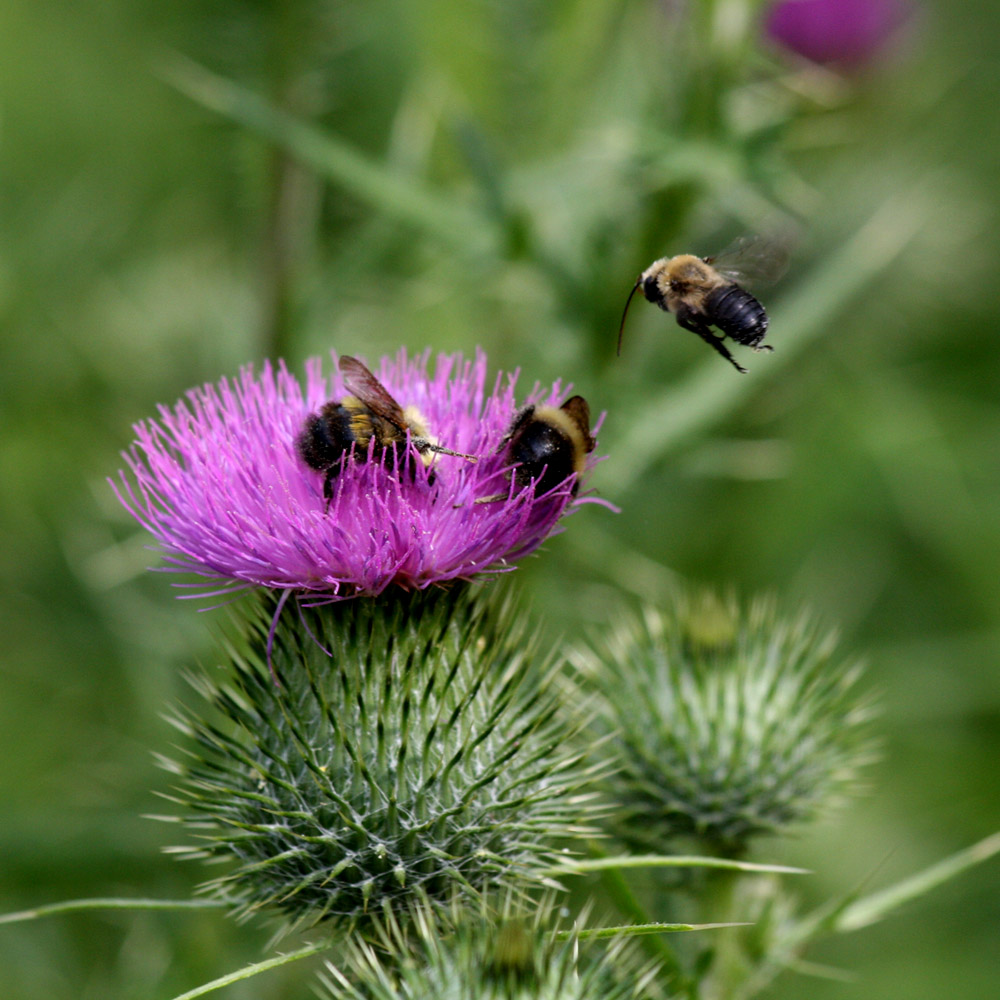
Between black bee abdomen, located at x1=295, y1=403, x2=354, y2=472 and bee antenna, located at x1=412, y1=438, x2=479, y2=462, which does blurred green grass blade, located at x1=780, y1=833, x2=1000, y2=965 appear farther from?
black bee abdomen, located at x1=295, y1=403, x2=354, y2=472

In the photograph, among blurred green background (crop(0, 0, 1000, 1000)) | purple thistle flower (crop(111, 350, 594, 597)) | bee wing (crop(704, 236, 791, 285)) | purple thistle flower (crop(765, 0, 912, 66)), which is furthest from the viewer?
purple thistle flower (crop(765, 0, 912, 66))

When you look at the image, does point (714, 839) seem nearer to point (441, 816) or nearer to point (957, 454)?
point (441, 816)

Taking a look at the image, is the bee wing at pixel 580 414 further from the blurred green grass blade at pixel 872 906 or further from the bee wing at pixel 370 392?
the blurred green grass blade at pixel 872 906

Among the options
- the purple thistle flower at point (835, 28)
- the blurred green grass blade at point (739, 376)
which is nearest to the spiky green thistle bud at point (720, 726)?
the blurred green grass blade at point (739, 376)

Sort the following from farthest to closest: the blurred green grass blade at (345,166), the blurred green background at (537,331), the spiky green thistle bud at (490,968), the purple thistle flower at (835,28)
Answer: the purple thistle flower at (835,28) → the blurred green background at (537,331) → the blurred green grass blade at (345,166) → the spiky green thistle bud at (490,968)

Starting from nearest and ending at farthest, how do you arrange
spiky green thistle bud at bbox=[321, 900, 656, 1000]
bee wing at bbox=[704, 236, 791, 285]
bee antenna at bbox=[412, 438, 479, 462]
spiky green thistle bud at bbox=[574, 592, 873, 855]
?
spiky green thistle bud at bbox=[321, 900, 656, 1000]
bee antenna at bbox=[412, 438, 479, 462]
spiky green thistle bud at bbox=[574, 592, 873, 855]
bee wing at bbox=[704, 236, 791, 285]

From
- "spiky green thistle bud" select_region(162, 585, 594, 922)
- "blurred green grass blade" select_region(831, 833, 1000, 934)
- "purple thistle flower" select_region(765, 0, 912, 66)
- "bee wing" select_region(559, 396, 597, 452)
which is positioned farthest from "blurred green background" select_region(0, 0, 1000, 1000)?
"bee wing" select_region(559, 396, 597, 452)

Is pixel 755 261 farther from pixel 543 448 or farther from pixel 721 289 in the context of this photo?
pixel 543 448
